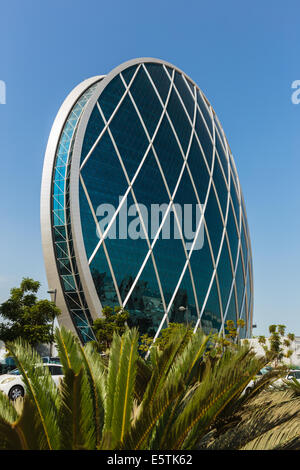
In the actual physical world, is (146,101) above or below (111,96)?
above

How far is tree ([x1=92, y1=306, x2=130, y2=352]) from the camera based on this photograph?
98.1 ft

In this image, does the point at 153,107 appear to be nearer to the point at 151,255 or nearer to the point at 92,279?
the point at 151,255

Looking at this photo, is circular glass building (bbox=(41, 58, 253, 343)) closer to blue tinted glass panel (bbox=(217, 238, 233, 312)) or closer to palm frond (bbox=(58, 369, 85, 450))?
blue tinted glass panel (bbox=(217, 238, 233, 312))

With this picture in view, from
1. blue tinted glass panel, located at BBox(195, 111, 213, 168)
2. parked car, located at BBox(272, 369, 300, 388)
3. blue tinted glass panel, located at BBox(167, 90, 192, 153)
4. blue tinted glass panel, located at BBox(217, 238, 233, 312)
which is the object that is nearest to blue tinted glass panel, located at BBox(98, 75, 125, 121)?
blue tinted glass panel, located at BBox(167, 90, 192, 153)

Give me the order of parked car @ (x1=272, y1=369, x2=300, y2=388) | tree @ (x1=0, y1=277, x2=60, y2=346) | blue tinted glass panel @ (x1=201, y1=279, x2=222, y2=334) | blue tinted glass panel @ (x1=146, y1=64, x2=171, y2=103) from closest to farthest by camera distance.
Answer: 1. parked car @ (x1=272, y1=369, x2=300, y2=388)
2. tree @ (x1=0, y1=277, x2=60, y2=346)
3. blue tinted glass panel @ (x1=201, y1=279, x2=222, y2=334)
4. blue tinted glass panel @ (x1=146, y1=64, x2=171, y2=103)

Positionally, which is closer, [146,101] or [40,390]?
[40,390]

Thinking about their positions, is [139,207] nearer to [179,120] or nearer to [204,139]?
[179,120]

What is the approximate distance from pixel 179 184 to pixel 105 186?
11984mm

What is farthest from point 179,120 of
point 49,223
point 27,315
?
point 27,315

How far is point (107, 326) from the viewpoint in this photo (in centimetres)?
3019

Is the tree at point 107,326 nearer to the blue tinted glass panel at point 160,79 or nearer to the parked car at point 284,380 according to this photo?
the parked car at point 284,380

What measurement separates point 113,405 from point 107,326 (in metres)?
25.7

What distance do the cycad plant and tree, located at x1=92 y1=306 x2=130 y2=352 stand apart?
24103 millimetres

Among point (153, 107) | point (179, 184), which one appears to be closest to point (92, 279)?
point (179, 184)
